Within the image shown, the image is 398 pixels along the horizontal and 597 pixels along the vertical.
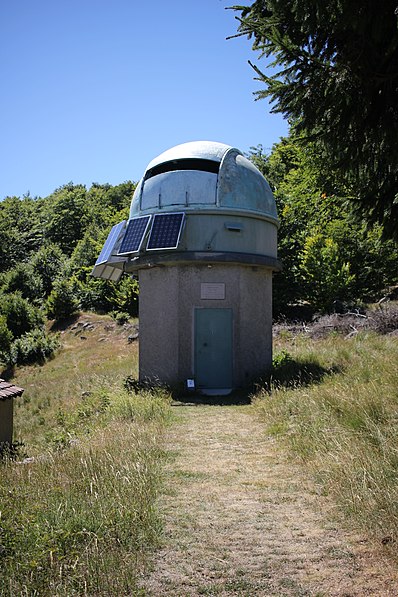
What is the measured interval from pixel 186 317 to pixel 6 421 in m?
5.33

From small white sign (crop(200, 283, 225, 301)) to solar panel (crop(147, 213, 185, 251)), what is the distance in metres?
1.36

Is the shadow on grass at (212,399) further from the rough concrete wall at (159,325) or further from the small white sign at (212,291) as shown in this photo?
the small white sign at (212,291)

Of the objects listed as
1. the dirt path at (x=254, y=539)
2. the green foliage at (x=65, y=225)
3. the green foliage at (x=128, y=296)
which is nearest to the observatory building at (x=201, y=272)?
the dirt path at (x=254, y=539)

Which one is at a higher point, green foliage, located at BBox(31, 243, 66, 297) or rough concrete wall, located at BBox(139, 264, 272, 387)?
green foliage, located at BBox(31, 243, 66, 297)

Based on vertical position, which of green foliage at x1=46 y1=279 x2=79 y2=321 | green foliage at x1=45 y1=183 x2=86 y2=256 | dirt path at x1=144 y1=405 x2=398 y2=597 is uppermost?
green foliage at x1=45 y1=183 x2=86 y2=256

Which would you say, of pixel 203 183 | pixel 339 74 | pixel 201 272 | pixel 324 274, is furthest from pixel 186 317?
pixel 324 274

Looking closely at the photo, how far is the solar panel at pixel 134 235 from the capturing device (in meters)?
14.7

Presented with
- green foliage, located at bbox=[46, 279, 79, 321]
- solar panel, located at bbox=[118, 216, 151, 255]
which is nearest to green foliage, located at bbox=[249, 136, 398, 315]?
solar panel, located at bbox=[118, 216, 151, 255]

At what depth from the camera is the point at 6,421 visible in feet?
34.2

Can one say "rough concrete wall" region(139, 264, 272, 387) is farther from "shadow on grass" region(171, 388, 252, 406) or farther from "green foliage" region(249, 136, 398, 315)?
"green foliage" region(249, 136, 398, 315)

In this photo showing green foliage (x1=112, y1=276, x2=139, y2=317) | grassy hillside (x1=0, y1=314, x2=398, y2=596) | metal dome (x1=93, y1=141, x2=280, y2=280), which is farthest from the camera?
green foliage (x1=112, y1=276, x2=139, y2=317)

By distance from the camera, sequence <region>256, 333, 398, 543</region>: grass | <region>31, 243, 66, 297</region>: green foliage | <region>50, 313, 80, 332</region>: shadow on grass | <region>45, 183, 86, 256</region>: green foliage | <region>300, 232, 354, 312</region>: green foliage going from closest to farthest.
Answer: <region>256, 333, 398, 543</region>: grass → <region>300, 232, 354, 312</region>: green foliage → <region>50, 313, 80, 332</region>: shadow on grass → <region>31, 243, 66, 297</region>: green foliage → <region>45, 183, 86, 256</region>: green foliage

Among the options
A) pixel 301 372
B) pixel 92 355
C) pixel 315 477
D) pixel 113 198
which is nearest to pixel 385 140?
pixel 315 477

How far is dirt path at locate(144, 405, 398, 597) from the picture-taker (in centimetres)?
381
